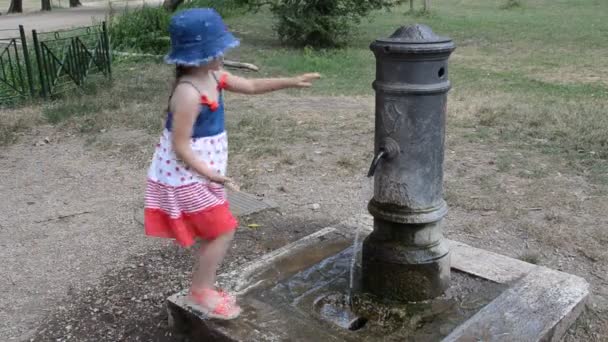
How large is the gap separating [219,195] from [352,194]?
2254mm

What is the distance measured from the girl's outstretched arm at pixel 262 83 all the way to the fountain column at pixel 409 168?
31 centimetres

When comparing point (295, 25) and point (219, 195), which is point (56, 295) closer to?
point (219, 195)

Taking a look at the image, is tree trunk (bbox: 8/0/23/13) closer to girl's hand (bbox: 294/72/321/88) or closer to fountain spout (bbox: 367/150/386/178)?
girl's hand (bbox: 294/72/321/88)

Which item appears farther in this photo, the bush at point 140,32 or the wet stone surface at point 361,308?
the bush at point 140,32

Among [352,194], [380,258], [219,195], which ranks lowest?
[352,194]

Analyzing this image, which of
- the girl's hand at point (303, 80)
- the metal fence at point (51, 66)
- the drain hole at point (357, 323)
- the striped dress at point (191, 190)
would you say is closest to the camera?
the striped dress at point (191, 190)

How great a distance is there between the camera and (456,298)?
2988mm

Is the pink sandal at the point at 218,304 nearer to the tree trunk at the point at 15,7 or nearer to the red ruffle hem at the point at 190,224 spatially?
the red ruffle hem at the point at 190,224

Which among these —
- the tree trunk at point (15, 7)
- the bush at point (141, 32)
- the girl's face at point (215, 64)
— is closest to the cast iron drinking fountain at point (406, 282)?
the girl's face at point (215, 64)

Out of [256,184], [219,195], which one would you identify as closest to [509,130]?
[256,184]

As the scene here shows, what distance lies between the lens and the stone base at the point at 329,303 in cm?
267

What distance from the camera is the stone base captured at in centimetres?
267

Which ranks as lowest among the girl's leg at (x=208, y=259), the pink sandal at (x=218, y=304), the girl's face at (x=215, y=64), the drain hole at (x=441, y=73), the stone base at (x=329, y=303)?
the stone base at (x=329, y=303)

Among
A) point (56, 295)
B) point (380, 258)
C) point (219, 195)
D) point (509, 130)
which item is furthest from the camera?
point (509, 130)
